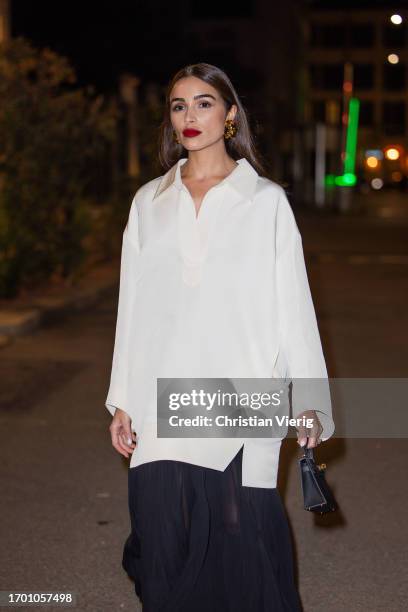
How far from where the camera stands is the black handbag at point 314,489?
3361 millimetres

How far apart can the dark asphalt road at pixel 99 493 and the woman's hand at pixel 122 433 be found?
1.23 m

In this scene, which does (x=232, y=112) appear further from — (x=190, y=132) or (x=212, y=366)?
(x=212, y=366)

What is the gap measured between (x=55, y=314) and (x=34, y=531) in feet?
27.0

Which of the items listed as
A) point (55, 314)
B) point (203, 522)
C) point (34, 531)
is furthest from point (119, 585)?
point (55, 314)

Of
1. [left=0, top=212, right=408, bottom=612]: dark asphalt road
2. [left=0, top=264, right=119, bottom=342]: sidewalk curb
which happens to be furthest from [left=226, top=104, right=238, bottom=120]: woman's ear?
[left=0, top=264, right=119, bottom=342]: sidewalk curb

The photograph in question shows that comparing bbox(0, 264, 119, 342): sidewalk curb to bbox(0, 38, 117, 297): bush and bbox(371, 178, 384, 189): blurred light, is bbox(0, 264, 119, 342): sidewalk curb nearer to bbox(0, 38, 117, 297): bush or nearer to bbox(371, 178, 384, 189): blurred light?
bbox(0, 38, 117, 297): bush

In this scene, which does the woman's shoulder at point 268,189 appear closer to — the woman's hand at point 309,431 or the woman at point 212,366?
the woman at point 212,366

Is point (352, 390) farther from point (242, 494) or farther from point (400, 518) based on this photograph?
point (242, 494)

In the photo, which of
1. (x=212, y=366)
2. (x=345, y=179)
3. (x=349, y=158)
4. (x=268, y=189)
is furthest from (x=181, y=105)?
(x=349, y=158)

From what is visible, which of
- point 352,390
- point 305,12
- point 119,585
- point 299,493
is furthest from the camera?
point 305,12

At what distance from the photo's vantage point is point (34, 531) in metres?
5.46

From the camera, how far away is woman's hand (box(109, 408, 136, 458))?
3.45 m

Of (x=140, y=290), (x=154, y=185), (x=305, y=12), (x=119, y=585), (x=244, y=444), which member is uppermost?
(x=305, y=12)

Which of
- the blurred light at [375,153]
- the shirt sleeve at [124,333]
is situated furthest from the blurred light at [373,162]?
the shirt sleeve at [124,333]
